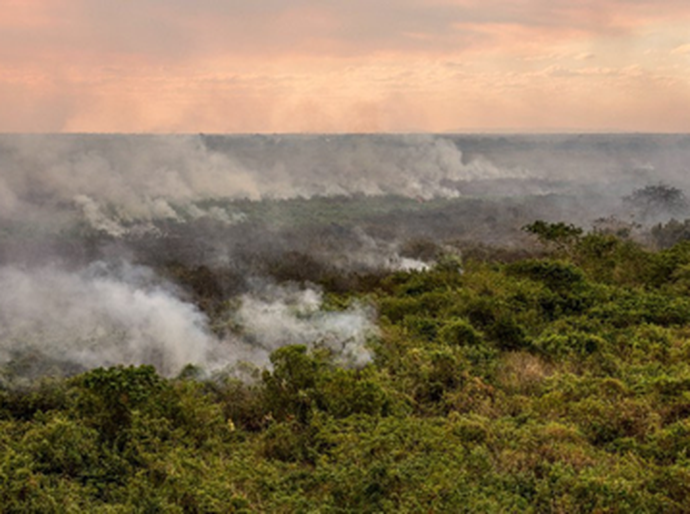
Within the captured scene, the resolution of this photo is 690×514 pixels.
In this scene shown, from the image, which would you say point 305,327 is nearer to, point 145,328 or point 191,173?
point 145,328

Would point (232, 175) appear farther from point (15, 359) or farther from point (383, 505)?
point (383, 505)

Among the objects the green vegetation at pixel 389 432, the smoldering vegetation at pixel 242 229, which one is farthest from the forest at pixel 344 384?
the smoldering vegetation at pixel 242 229

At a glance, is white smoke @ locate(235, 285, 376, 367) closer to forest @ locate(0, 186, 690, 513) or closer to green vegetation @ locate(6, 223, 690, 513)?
forest @ locate(0, 186, 690, 513)

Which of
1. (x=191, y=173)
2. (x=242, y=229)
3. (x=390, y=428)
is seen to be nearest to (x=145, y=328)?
(x=390, y=428)

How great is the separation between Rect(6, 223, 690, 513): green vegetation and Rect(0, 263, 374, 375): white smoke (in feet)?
4.75

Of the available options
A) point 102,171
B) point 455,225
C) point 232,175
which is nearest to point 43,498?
point 455,225

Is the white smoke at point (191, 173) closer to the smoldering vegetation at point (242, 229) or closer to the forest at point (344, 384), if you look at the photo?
the smoldering vegetation at point (242, 229)

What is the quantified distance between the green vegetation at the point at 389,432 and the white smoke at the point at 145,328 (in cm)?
145

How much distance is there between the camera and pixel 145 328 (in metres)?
16.4

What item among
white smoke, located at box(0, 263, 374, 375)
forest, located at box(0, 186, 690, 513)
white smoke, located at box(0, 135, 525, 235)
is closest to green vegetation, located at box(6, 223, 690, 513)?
forest, located at box(0, 186, 690, 513)

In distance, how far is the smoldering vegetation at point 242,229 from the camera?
16.7 metres

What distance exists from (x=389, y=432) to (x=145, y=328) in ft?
25.7

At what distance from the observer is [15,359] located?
14.6m

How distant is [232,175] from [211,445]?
67536mm
